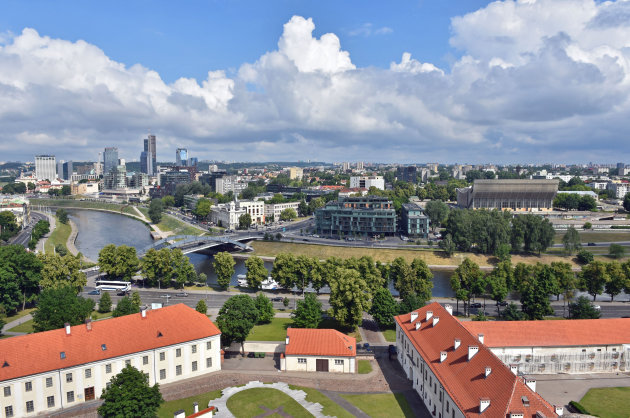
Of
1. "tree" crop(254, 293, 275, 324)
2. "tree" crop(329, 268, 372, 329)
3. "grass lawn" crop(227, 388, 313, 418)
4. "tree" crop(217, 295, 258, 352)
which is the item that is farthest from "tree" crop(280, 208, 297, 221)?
"grass lawn" crop(227, 388, 313, 418)

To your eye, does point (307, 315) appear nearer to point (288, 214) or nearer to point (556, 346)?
point (556, 346)

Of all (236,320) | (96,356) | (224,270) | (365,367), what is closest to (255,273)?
(224,270)

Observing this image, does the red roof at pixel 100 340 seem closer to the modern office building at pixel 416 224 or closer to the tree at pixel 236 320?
the tree at pixel 236 320

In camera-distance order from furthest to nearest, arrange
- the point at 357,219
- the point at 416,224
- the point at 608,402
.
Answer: the point at 357,219, the point at 416,224, the point at 608,402

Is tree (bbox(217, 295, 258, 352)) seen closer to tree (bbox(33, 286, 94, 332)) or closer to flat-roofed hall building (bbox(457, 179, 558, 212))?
tree (bbox(33, 286, 94, 332))

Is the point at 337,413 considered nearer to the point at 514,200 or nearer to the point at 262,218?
the point at 262,218

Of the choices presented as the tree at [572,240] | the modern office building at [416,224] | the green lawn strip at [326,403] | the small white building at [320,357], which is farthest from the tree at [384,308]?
the modern office building at [416,224]

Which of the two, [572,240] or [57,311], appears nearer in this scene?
[57,311]
